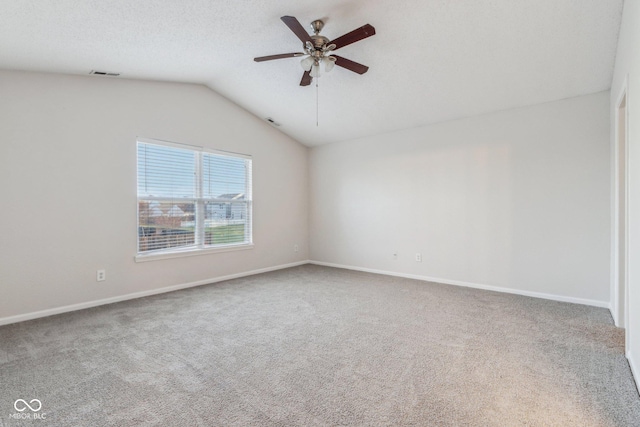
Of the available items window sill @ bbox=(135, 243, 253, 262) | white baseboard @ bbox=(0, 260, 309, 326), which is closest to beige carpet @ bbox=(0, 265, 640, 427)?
white baseboard @ bbox=(0, 260, 309, 326)

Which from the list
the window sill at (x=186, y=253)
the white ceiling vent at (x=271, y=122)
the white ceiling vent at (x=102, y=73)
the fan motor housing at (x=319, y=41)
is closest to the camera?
the fan motor housing at (x=319, y=41)

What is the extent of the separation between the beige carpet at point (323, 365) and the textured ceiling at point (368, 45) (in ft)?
8.61

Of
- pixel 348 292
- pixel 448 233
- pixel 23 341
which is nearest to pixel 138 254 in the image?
pixel 23 341

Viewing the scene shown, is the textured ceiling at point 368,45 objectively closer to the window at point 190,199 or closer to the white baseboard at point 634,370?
the window at point 190,199

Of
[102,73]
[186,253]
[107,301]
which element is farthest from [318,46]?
[107,301]

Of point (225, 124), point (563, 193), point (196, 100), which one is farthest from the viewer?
point (225, 124)

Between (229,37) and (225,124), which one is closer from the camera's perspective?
(229,37)

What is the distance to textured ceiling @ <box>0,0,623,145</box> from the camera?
101 inches

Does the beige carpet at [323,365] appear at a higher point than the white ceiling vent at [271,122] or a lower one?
lower

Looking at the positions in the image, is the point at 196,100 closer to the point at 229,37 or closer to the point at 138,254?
the point at 229,37

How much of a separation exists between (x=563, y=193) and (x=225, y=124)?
16.0 feet

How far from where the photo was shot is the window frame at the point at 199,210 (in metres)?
4.09

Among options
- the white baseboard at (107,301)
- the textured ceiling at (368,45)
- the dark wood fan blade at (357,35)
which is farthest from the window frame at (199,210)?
the dark wood fan blade at (357,35)

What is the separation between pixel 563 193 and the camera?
3695 millimetres
